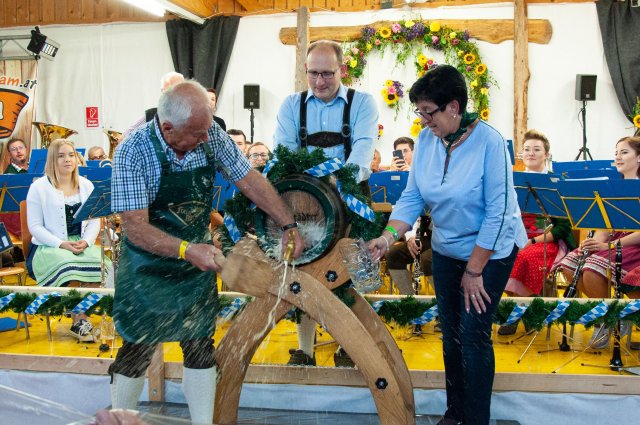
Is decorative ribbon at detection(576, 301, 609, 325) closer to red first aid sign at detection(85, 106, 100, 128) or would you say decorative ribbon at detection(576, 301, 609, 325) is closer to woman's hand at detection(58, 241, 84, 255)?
woman's hand at detection(58, 241, 84, 255)

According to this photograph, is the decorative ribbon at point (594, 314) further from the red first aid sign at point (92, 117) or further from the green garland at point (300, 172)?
the red first aid sign at point (92, 117)

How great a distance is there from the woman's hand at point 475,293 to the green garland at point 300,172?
17.3 inches

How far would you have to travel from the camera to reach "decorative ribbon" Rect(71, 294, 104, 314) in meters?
4.38

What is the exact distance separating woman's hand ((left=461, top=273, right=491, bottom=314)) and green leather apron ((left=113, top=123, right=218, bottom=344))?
1.15 metres

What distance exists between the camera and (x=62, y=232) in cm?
568

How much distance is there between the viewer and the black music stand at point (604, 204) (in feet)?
14.5

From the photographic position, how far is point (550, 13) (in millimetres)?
11688

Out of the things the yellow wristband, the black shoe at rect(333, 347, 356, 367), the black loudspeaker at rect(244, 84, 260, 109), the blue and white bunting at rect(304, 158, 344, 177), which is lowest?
the black shoe at rect(333, 347, 356, 367)

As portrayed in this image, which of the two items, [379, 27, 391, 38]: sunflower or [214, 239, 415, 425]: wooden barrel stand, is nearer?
[214, 239, 415, 425]: wooden barrel stand

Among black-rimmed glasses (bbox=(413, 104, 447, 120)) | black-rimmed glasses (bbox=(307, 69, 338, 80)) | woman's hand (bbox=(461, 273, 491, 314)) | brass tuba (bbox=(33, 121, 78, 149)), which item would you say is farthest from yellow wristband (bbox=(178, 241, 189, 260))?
brass tuba (bbox=(33, 121, 78, 149))

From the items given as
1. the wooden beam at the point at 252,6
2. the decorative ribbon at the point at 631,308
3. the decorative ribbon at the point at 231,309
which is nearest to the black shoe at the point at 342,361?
the decorative ribbon at the point at 231,309

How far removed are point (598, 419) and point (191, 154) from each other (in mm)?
2584

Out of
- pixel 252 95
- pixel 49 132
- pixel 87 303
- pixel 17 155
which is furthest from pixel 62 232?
pixel 252 95

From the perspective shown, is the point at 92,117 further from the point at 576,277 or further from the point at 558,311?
the point at 558,311
